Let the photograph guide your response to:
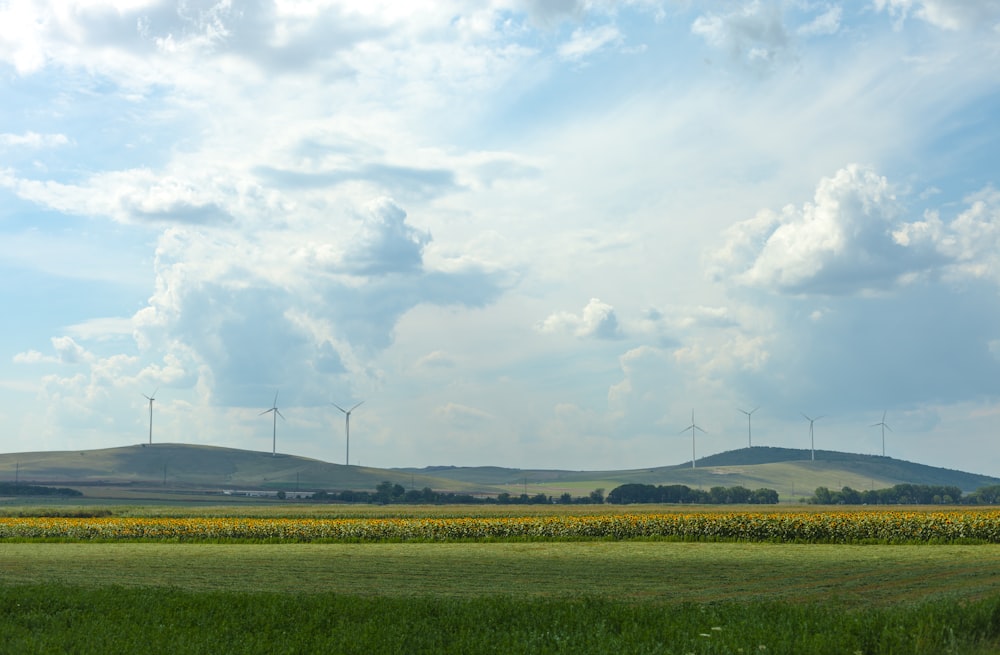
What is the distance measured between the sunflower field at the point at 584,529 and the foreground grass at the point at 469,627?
38.4 meters

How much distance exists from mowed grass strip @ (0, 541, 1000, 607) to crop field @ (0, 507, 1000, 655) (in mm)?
159

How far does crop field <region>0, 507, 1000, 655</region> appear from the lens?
19.2 m

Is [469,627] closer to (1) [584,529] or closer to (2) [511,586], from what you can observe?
(2) [511,586]

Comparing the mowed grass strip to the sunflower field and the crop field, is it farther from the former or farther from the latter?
the sunflower field

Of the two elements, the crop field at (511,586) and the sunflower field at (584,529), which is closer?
the crop field at (511,586)

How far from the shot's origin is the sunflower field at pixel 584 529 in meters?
58.2

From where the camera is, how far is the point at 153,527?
69312 millimetres

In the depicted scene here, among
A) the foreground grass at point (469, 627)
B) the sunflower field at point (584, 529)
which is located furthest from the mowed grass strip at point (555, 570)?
the foreground grass at point (469, 627)

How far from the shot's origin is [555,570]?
130 feet

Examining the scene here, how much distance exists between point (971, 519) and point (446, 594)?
40.3 metres

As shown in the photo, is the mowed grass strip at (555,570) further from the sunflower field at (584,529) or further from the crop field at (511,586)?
the sunflower field at (584,529)

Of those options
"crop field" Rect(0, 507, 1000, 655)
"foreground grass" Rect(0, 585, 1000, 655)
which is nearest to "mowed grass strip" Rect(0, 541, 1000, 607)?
"crop field" Rect(0, 507, 1000, 655)

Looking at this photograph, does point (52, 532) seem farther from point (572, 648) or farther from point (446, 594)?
point (572, 648)

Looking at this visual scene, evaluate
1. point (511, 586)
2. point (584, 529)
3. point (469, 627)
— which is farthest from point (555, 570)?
point (584, 529)
